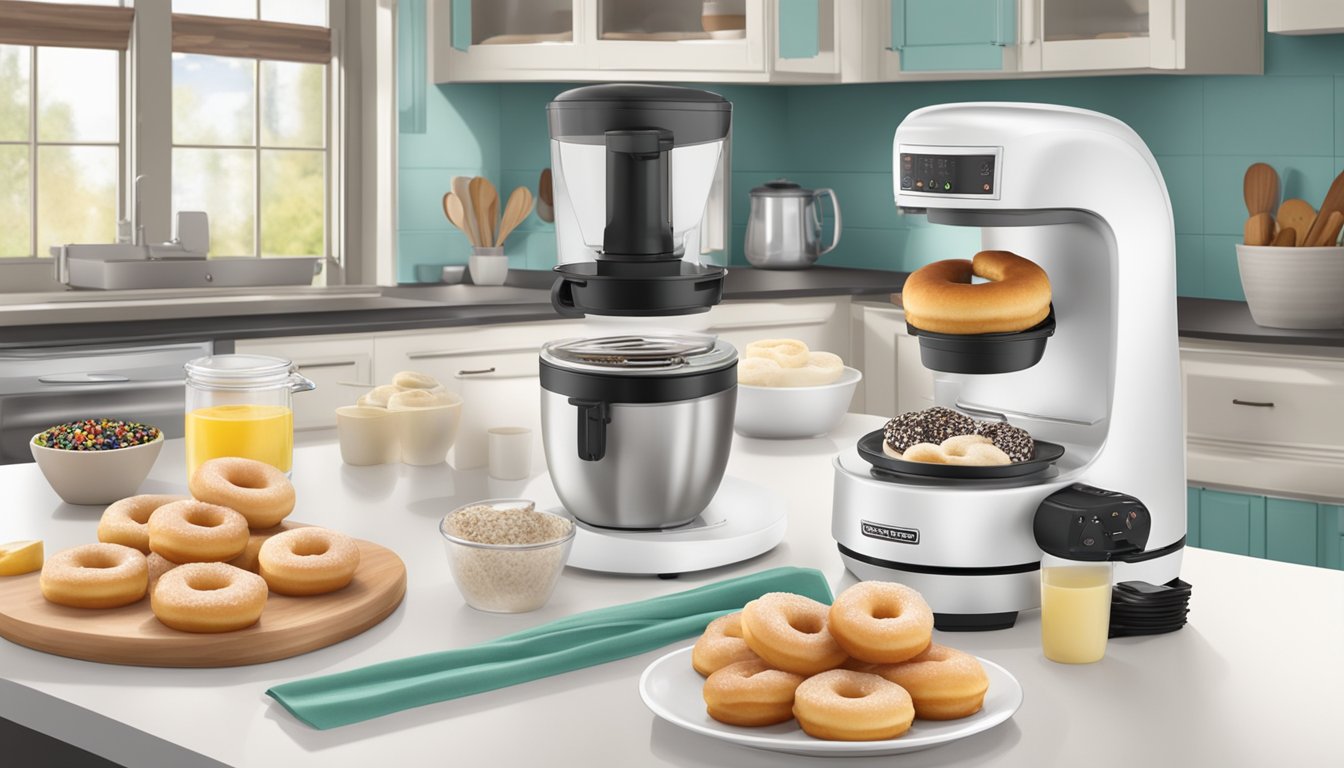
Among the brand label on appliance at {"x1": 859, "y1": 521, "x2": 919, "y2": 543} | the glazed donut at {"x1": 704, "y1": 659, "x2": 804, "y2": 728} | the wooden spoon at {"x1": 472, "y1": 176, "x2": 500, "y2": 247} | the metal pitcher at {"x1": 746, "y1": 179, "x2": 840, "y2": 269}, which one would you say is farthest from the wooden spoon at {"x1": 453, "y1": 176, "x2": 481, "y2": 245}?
the glazed donut at {"x1": 704, "y1": 659, "x2": 804, "y2": 728}

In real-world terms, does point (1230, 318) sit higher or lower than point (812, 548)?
higher

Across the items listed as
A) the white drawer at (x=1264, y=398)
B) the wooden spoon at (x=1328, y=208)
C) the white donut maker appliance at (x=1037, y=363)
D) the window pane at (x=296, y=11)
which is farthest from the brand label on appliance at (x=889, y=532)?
the window pane at (x=296, y=11)

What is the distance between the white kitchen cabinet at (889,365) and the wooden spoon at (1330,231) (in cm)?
94

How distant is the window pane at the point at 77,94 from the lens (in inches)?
138

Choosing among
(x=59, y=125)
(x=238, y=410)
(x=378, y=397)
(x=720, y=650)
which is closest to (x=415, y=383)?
(x=378, y=397)

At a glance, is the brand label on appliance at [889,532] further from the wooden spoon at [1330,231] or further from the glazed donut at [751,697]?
the wooden spoon at [1330,231]

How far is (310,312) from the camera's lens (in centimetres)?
326

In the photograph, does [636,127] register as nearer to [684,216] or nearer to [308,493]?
[684,216]

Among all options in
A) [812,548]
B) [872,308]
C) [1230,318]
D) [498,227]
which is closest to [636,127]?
[812,548]

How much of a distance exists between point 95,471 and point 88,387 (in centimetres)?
146

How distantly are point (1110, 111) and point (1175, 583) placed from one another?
291cm

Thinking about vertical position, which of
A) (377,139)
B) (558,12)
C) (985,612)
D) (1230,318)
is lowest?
(985,612)

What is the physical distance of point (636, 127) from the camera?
128 centimetres

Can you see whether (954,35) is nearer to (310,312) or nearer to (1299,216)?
(1299,216)
